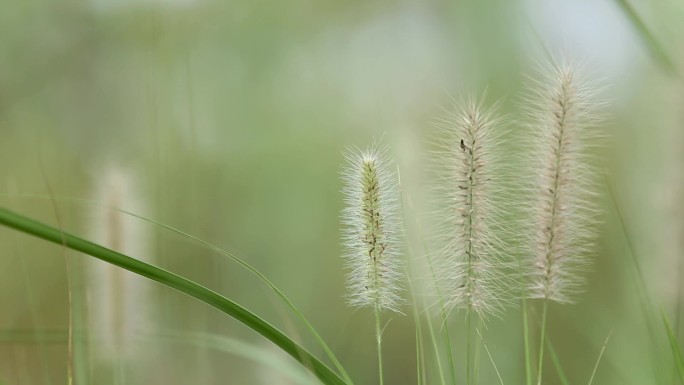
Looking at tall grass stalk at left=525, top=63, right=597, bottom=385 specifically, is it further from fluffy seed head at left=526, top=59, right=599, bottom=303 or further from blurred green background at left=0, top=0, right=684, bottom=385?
blurred green background at left=0, top=0, right=684, bottom=385

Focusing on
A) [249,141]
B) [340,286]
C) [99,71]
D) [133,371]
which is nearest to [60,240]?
[133,371]

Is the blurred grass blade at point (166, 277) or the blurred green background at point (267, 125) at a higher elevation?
the blurred green background at point (267, 125)

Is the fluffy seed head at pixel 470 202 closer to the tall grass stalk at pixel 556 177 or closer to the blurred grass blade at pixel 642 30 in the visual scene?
the tall grass stalk at pixel 556 177

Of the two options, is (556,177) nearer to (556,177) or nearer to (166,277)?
(556,177)

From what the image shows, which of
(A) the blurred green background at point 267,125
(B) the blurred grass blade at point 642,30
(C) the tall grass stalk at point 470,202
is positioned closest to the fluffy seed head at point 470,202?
(C) the tall grass stalk at point 470,202

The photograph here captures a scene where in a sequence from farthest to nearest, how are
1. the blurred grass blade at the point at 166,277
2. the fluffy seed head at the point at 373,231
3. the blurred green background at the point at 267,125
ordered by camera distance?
1. the blurred green background at the point at 267,125
2. the fluffy seed head at the point at 373,231
3. the blurred grass blade at the point at 166,277

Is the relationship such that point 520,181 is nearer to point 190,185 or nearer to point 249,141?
point 190,185

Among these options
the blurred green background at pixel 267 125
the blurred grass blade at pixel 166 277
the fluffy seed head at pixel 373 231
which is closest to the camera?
the blurred grass blade at pixel 166 277

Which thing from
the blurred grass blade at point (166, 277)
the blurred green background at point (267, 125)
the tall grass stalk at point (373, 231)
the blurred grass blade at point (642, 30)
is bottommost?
the blurred grass blade at point (166, 277)
